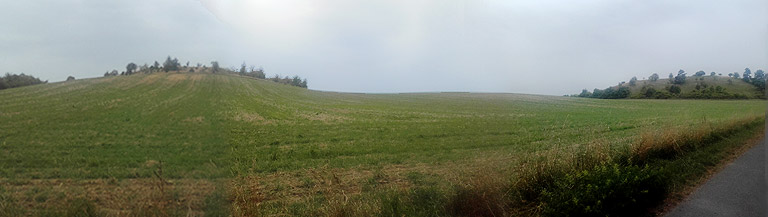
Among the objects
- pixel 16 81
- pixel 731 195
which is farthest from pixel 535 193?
pixel 16 81

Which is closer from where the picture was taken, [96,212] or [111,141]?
[96,212]

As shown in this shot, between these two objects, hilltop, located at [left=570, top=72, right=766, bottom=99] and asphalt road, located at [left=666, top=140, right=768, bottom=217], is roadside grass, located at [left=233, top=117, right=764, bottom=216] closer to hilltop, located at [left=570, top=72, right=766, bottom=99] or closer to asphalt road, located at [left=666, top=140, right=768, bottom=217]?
asphalt road, located at [left=666, top=140, right=768, bottom=217]

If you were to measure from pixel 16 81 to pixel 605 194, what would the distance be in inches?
442

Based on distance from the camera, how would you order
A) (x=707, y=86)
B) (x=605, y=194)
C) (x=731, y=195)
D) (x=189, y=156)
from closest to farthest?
1. (x=605, y=194)
2. (x=731, y=195)
3. (x=189, y=156)
4. (x=707, y=86)

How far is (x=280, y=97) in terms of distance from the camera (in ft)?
94.4

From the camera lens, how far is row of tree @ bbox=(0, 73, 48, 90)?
7.47 metres

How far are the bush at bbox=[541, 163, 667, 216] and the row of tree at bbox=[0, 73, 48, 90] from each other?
1027cm

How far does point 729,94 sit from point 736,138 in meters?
49.7

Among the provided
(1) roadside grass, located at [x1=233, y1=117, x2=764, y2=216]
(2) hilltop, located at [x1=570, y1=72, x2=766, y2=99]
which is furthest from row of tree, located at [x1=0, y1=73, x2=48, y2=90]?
(2) hilltop, located at [x1=570, y1=72, x2=766, y2=99]

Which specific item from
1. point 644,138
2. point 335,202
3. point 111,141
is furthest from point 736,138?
point 111,141

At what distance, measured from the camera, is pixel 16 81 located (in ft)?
25.6

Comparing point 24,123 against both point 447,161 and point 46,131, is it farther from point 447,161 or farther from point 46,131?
point 447,161

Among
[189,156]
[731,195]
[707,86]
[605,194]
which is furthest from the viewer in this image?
[707,86]

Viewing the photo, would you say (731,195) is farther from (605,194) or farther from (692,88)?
(692,88)
